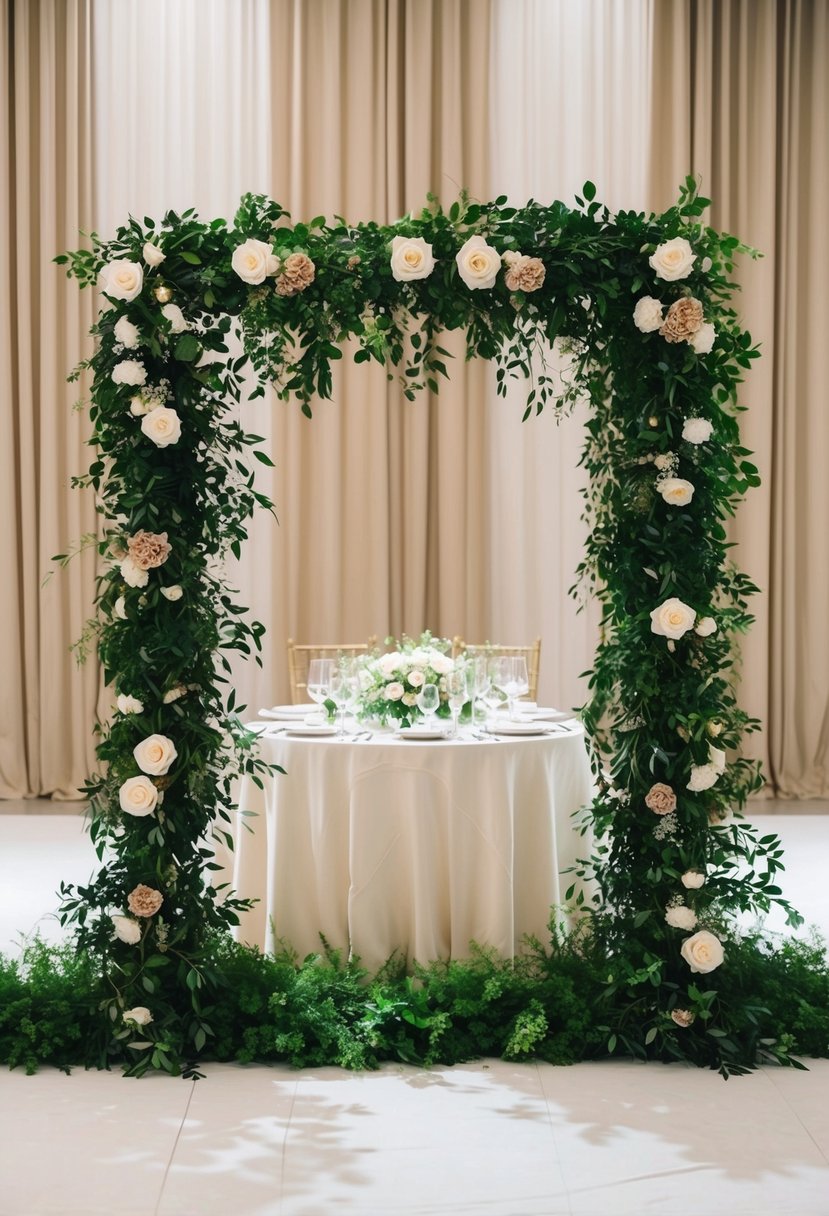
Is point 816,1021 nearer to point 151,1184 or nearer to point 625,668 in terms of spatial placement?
point 625,668

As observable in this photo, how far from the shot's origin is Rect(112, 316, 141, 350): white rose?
11.8 feet

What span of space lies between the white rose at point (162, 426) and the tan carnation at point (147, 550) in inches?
10.1

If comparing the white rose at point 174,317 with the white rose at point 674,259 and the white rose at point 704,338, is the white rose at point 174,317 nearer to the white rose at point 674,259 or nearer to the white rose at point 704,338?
the white rose at point 674,259

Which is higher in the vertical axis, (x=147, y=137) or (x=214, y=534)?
(x=147, y=137)

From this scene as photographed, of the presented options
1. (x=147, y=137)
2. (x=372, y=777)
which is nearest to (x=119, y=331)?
(x=372, y=777)

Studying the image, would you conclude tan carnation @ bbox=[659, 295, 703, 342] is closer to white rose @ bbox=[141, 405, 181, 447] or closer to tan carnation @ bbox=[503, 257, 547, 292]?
tan carnation @ bbox=[503, 257, 547, 292]

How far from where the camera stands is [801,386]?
777 cm

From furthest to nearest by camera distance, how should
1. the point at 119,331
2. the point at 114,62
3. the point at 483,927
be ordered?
the point at 114,62
the point at 483,927
the point at 119,331

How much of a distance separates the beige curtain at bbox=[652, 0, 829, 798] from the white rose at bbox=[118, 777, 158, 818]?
4.67 metres

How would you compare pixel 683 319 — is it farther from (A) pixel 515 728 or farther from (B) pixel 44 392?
(B) pixel 44 392

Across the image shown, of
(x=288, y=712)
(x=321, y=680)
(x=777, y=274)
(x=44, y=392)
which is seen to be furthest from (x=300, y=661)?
(x=777, y=274)

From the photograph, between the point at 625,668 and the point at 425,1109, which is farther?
the point at 625,668

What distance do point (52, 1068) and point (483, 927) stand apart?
4.26ft

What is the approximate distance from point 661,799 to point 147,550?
1.57 meters
